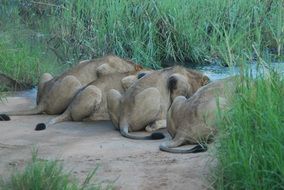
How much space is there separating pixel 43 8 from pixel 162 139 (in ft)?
31.1

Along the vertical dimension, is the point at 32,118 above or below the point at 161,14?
below

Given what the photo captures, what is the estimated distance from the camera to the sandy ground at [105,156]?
5730 mm

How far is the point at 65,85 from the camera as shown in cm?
1012

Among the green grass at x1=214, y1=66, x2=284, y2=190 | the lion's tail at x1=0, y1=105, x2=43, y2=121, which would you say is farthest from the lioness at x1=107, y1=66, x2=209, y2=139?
the green grass at x1=214, y1=66, x2=284, y2=190

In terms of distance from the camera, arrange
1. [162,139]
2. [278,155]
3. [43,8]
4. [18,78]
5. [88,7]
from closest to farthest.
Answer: [278,155]
[162,139]
[18,78]
[88,7]
[43,8]

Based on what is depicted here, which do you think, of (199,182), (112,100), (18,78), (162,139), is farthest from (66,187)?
(18,78)

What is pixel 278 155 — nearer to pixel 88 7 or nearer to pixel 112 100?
pixel 112 100

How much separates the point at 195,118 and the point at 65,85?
306 centimetres

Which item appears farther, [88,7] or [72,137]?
[88,7]

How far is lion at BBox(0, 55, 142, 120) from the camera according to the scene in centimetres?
1007

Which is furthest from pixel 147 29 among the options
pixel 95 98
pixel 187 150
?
pixel 187 150

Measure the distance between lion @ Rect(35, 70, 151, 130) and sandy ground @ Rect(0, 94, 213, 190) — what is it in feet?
1.10

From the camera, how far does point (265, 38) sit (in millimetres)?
13109

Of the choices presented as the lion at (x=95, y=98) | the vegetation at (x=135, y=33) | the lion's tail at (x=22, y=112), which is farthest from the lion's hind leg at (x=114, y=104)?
the vegetation at (x=135, y=33)
